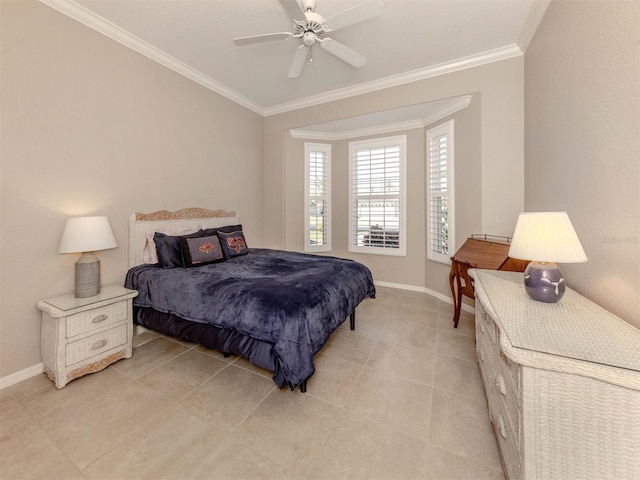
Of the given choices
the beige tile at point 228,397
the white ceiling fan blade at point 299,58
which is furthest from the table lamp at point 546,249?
the white ceiling fan blade at point 299,58

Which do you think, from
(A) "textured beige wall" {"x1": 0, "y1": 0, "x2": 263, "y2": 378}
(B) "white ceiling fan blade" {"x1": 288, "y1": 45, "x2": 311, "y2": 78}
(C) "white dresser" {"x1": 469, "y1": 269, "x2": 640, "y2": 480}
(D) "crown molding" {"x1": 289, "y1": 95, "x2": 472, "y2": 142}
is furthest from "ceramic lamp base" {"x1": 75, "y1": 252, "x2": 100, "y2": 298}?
(D) "crown molding" {"x1": 289, "y1": 95, "x2": 472, "y2": 142}

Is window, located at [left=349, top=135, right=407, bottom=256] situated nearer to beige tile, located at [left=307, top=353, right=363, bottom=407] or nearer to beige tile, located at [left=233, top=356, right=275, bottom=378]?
beige tile, located at [left=307, top=353, right=363, bottom=407]

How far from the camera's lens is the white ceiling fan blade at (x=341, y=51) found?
84.6 inches

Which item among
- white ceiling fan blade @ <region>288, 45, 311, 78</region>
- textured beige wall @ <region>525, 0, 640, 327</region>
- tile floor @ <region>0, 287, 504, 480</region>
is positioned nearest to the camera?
textured beige wall @ <region>525, 0, 640, 327</region>

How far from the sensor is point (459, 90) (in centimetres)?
299

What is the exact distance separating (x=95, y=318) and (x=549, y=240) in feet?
10.0

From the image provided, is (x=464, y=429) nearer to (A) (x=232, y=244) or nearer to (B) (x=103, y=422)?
(B) (x=103, y=422)

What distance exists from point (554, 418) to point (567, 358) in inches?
9.5

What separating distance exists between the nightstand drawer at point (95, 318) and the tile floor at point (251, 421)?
15.0 inches

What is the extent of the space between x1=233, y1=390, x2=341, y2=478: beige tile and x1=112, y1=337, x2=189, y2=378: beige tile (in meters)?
1.09

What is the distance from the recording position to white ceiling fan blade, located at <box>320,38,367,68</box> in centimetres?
215

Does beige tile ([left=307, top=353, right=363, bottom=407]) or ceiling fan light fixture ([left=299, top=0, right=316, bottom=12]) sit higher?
ceiling fan light fixture ([left=299, top=0, right=316, bottom=12])

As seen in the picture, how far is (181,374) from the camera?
2.00 metres

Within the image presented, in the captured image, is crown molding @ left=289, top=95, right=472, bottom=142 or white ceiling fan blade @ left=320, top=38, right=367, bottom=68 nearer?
white ceiling fan blade @ left=320, top=38, right=367, bottom=68
